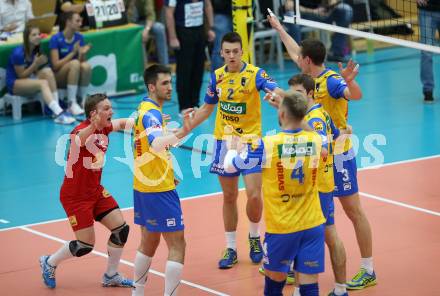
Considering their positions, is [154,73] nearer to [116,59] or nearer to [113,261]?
[113,261]

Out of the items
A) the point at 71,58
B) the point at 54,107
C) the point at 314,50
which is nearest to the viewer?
the point at 314,50

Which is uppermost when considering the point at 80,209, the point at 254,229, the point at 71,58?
the point at 71,58

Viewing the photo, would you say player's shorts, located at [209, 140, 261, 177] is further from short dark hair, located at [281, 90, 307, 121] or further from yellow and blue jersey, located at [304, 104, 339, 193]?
short dark hair, located at [281, 90, 307, 121]

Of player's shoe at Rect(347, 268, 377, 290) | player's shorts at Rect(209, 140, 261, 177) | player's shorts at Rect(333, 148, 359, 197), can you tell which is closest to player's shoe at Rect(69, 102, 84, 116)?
player's shorts at Rect(209, 140, 261, 177)

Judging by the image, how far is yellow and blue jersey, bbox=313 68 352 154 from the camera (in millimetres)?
8992

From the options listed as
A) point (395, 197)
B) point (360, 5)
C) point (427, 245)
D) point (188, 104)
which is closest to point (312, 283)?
point (427, 245)

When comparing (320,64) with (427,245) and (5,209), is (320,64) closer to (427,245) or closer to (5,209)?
(427,245)

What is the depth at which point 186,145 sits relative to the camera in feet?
51.8

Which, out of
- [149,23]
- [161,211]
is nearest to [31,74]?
[149,23]

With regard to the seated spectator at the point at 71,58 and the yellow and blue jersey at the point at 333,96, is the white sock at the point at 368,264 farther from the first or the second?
the seated spectator at the point at 71,58

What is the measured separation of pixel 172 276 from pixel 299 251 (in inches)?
55.2

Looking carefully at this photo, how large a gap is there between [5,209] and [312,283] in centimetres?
621

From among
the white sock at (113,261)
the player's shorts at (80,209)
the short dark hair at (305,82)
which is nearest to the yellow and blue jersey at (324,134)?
the short dark hair at (305,82)

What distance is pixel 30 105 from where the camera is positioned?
18938 mm
